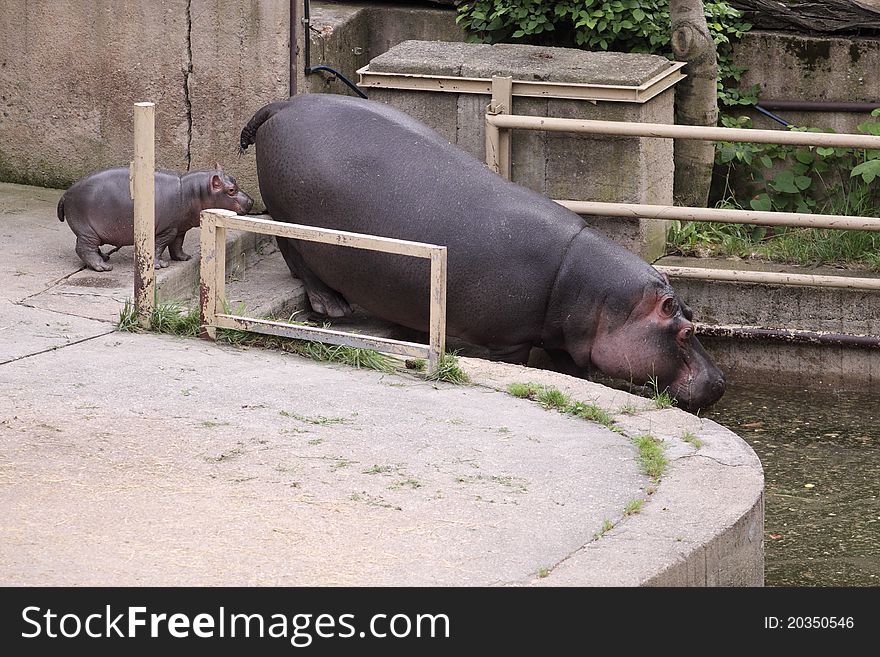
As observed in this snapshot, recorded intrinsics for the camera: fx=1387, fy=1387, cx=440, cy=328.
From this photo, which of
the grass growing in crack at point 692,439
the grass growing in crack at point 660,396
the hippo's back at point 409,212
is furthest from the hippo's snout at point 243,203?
the grass growing in crack at point 692,439

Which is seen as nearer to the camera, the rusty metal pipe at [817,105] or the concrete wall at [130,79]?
the concrete wall at [130,79]

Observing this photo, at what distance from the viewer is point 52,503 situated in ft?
13.0

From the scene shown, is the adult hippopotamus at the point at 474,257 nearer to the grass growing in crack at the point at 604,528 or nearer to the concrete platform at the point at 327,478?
the concrete platform at the point at 327,478

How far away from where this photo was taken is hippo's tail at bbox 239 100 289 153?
7059mm

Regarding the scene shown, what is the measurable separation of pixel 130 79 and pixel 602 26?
2.67 meters

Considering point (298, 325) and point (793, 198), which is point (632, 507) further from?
point (793, 198)

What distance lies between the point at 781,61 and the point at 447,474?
488 cm

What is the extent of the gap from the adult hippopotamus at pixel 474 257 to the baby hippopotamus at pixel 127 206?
371 millimetres

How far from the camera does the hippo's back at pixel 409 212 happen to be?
637 centimetres

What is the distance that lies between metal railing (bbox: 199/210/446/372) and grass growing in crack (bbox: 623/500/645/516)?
1386 millimetres


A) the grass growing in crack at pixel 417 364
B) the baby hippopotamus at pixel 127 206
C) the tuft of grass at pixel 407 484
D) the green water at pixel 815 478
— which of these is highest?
the baby hippopotamus at pixel 127 206

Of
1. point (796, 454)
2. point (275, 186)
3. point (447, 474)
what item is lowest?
point (796, 454)
